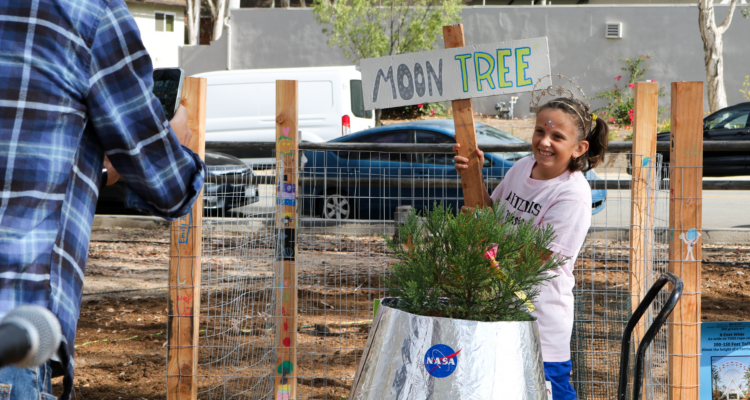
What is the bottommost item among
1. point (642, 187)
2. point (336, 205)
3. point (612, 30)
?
point (336, 205)

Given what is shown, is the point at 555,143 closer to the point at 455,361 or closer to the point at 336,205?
the point at 455,361

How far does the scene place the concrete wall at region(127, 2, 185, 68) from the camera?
116ft

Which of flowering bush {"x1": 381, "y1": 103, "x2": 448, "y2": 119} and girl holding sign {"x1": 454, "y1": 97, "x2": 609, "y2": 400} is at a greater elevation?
flowering bush {"x1": 381, "y1": 103, "x2": 448, "y2": 119}

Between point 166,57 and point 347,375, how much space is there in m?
35.2

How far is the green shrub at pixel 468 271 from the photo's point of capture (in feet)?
4.93

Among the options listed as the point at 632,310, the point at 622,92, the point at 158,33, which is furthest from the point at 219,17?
the point at 632,310

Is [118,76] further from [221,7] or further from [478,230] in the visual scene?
[221,7]

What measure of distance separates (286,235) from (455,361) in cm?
222

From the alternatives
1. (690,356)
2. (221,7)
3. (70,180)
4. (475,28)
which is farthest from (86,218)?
(221,7)

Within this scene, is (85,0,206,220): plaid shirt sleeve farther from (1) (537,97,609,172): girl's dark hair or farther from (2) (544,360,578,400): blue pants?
(1) (537,97,609,172): girl's dark hair

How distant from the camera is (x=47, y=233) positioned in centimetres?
112

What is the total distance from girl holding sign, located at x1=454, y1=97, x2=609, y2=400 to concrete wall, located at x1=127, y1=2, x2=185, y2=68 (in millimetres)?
34387

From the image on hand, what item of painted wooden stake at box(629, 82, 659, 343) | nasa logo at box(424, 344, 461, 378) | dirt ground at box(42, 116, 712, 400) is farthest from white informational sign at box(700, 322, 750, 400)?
nasa logo at box(424, 344, 461, 378)

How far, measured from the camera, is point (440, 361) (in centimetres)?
140
